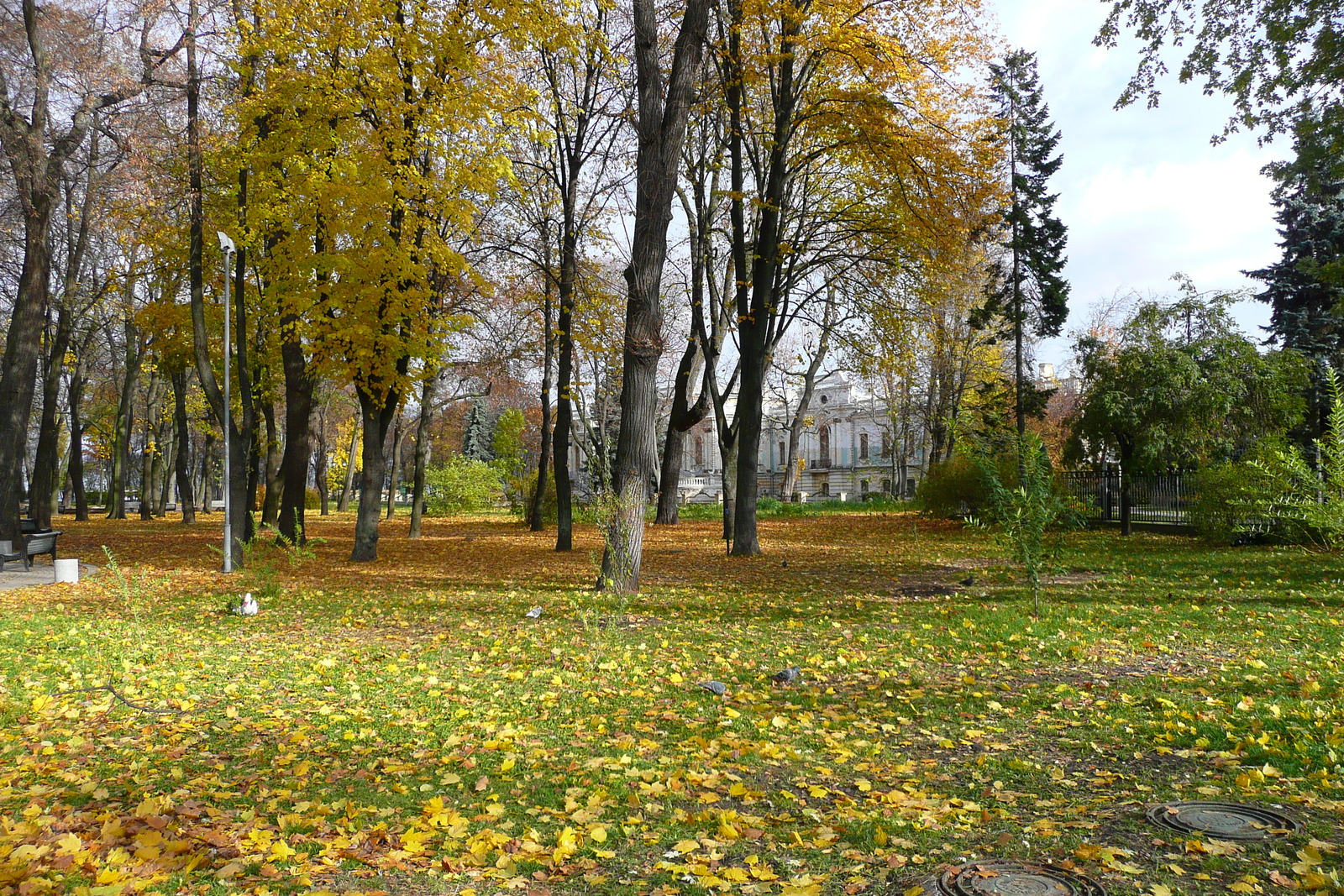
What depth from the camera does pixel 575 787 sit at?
391cm

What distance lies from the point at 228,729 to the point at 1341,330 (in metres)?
30.2

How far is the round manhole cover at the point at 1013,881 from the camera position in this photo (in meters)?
2.80

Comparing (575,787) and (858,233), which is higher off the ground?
(858,233)

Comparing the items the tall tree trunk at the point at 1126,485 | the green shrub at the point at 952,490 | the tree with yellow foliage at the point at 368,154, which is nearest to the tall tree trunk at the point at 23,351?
the tree with yellow foliage at the point at 368,154

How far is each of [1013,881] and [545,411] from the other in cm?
1857

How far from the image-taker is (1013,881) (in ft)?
9.53

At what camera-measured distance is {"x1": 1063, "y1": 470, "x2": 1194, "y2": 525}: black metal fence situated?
2084 cm

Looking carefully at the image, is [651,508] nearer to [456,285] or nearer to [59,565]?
[456,285]

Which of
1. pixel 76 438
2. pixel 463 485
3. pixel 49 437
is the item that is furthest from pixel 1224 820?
pixel 76 438

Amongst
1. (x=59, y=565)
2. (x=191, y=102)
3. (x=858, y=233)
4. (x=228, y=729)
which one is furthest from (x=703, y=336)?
(x=228, y=729)

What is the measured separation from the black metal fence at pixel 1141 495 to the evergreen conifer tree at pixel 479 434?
43.3 m

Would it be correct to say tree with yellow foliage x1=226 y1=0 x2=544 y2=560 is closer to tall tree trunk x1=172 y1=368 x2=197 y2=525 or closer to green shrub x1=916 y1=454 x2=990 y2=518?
tall tree trunk x1=172 y1=368 x2=197 y2=525

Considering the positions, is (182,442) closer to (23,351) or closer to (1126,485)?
(23,351)

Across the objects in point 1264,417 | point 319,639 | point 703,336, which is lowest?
point 319,639
